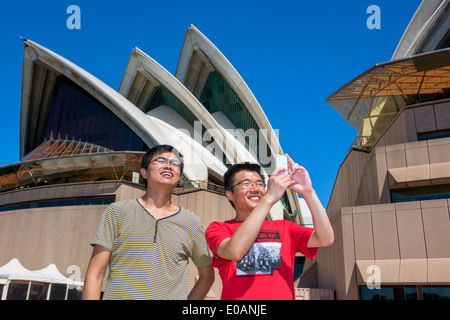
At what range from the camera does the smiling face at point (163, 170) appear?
246 cm

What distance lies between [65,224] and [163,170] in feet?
50.3

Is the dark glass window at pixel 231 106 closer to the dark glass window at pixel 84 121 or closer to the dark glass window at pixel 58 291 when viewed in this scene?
the dark glass window at pixel 84 121

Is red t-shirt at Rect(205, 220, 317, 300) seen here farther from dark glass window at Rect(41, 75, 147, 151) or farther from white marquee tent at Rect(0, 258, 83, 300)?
dark glass window at Rect(41, 75, 147, 151)

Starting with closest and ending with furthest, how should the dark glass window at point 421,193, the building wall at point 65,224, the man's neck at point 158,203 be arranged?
the man's neck at point 158,203, the dark glass window at point 421,193, the building wall at point 65,224

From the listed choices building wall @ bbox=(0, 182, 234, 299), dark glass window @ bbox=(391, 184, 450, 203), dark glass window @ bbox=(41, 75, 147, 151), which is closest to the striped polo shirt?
dark glass window @ bbox=(391, 184, 450, 203)

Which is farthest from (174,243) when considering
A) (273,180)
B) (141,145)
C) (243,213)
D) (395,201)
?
(141,145)

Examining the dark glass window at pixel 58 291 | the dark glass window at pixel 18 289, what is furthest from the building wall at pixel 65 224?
the dark glass window at pixel 18 289

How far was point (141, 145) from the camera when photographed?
2247cm

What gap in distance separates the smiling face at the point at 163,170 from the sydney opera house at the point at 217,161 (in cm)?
983

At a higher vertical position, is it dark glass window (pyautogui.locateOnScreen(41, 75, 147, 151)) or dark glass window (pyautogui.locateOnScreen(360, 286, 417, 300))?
dark glass window (pyautogui.locateOnScreen(41, 75, 147, 151))

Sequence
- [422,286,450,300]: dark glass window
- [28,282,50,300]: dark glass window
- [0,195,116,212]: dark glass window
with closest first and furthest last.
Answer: [422,286,450,300]: dark glass window
[28,282,50,300]: dark glass window
[0,195,116,212]: dark glass window

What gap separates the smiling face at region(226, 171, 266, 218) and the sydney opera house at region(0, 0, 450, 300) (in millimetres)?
9425

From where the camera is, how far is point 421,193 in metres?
11.8

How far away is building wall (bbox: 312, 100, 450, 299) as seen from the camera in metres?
10.4
